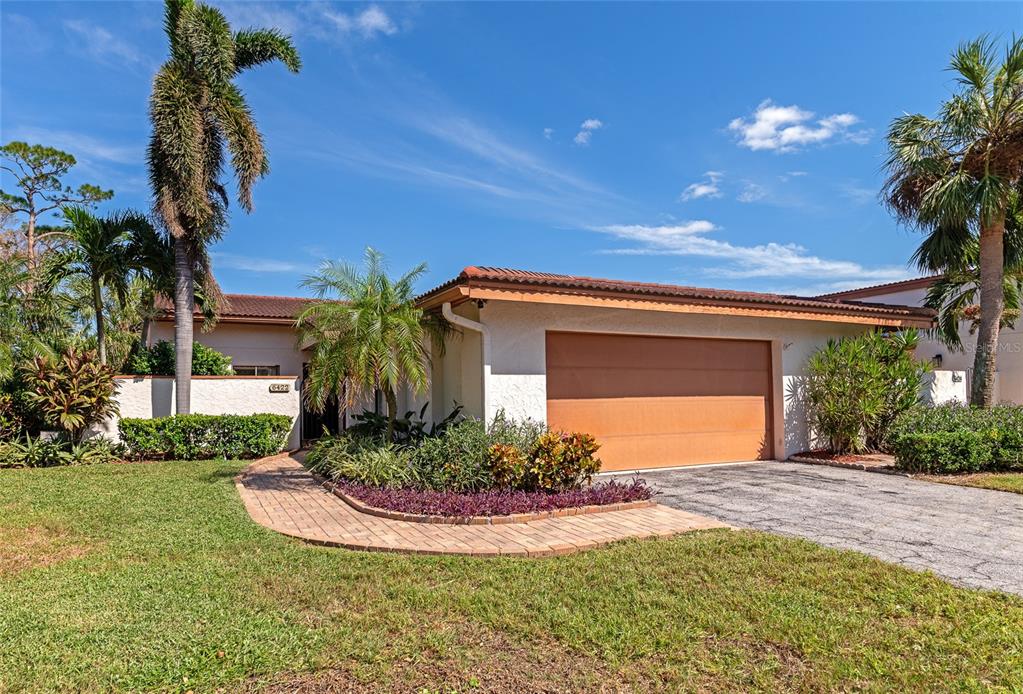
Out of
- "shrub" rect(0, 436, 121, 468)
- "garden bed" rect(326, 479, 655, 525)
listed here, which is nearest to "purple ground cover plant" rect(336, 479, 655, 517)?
"garden bed" rect(326, 479, 655, 525)

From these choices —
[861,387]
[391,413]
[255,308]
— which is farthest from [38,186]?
[861,387]

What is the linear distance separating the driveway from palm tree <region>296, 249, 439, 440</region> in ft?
13.9

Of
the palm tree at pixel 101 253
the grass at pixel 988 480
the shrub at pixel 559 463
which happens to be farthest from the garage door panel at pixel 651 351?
the palm tree at pixel 101 253

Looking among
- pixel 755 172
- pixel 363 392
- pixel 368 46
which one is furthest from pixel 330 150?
pixel 755 172

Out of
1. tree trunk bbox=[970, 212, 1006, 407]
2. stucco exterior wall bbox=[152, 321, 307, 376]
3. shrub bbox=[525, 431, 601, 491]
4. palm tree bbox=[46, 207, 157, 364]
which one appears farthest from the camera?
stucco exterior wall bbox=[152, 321, 307, 376]

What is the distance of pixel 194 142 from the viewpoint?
42.1 ft

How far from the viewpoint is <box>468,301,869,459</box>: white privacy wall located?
9.28 meters

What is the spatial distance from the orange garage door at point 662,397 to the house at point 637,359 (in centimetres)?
2

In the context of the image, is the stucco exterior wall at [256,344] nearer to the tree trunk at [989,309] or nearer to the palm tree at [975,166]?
the palm tree at [975,166]

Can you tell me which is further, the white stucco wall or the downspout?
the white stucco wall

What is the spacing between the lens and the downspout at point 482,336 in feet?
29.6

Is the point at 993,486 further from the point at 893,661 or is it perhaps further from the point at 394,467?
the point at 394,467

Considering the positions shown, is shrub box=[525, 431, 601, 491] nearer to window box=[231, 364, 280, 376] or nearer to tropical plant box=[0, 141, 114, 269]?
window box=[231, 364, 280, 376]

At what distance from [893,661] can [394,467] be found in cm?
623
